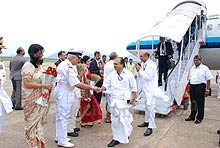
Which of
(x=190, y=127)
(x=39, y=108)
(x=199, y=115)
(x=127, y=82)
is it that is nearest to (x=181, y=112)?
(x=199, y=115)

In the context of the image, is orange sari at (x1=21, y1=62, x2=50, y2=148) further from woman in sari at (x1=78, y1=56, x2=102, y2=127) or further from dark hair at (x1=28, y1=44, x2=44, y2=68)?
woman in sari at (x1=78, y1=56, x2=102, y2=127)

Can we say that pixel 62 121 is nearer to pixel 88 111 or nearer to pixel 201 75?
pixel 88 111

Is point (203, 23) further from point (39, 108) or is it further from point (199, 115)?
point (39, 108)

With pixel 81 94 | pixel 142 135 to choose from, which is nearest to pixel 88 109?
pixel 81 94

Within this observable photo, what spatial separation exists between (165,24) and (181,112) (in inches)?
115

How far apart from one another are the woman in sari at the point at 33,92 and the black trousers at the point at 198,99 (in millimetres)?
4299

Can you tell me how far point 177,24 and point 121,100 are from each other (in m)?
4.42

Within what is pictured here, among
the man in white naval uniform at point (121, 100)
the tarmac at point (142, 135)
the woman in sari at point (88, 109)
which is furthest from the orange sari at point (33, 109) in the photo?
the woman in sari at point (88, 109)

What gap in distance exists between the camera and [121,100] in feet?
15.5

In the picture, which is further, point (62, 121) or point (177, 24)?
point (177, 24)

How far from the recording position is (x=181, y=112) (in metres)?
7.95

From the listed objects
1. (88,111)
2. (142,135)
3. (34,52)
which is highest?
(34,52)

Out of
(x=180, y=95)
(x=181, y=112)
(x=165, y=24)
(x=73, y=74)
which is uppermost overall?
(x=165, y=24)

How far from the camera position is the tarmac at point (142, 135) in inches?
192
